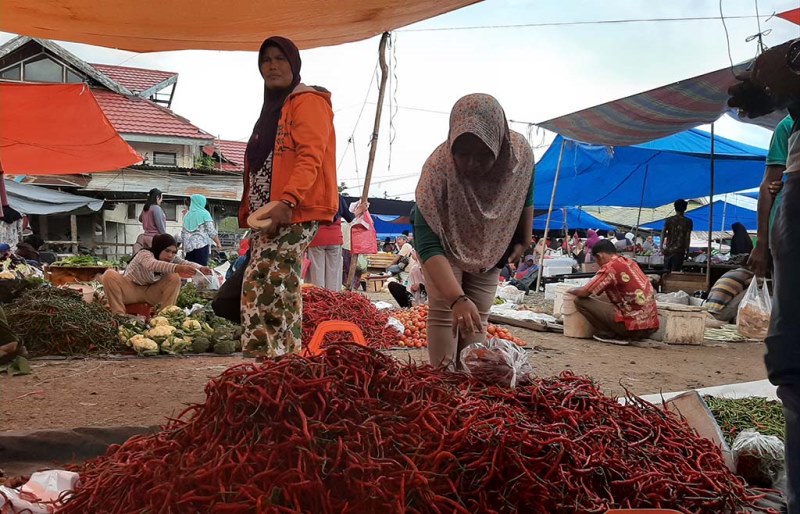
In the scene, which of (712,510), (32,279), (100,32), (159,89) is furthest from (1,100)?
(159,89)

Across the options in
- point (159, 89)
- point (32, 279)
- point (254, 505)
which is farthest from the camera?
point (159, 89)

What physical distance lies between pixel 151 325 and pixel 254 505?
515cm

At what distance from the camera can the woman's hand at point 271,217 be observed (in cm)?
286

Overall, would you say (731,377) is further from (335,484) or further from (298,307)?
(335,484)

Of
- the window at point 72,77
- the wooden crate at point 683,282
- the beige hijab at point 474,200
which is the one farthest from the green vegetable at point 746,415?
the window at point 72,77

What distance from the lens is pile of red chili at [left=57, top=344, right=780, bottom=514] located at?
133cm

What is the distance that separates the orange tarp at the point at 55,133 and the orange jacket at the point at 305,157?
6.36m

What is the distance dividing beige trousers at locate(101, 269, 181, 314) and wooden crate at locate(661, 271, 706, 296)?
8885 mm

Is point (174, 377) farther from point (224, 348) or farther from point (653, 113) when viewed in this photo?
point (653, 113)

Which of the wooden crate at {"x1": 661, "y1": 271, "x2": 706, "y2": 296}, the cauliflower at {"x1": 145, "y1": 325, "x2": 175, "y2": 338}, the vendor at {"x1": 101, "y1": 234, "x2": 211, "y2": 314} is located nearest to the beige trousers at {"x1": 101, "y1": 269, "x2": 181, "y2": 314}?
the vendor at {"x1": 101, "y1": 234, "x2": 211, "y2": 314}

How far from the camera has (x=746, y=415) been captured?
9.91 ft

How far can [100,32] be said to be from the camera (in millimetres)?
5133

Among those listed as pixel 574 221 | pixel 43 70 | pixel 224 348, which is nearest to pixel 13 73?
pixel 43 70

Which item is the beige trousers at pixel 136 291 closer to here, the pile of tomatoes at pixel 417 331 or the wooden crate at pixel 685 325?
the pile of tomatoes at pixel 417 331
